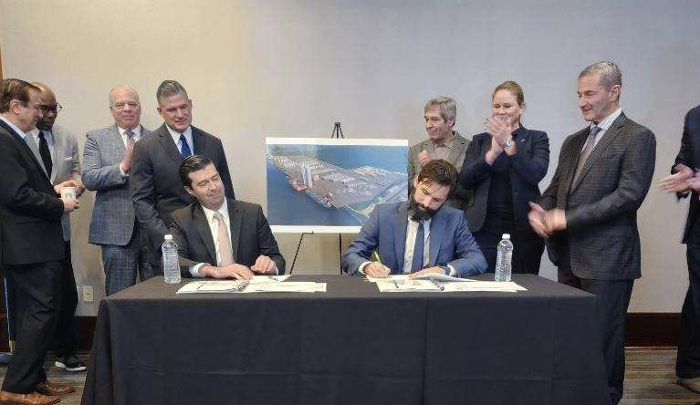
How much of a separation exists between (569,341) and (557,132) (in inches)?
89.4

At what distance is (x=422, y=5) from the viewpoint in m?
3.37

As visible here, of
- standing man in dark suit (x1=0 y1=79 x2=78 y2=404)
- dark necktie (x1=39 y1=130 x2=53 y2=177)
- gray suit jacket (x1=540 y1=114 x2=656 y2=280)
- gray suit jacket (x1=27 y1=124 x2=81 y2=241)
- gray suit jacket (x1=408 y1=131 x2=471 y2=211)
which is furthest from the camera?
gray suit jacket (x1=27 y1=124 x2=81 y2=241)

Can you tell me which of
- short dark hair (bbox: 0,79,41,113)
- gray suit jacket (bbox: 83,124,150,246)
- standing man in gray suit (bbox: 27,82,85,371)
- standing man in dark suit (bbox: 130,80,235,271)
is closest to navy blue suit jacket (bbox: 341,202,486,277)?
standing man in dark suit (bbox: 130,80,235,271)

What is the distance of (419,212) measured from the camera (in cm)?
213

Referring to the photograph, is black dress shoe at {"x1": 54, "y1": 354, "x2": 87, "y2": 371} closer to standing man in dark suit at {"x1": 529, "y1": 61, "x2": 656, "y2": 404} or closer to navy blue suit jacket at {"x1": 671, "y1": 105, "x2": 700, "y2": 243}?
standing man in dark suit at {"x1": 529, "y1": 61, "x2": 656, "y2": 404}

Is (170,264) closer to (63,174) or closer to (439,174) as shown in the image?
(439,174)

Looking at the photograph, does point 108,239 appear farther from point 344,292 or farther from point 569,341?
point 569,341

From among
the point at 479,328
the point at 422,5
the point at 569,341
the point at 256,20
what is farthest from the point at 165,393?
the point at 422,5

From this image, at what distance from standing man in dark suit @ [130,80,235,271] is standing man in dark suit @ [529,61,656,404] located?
1962mm

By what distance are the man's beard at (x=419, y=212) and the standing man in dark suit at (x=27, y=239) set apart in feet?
5.97

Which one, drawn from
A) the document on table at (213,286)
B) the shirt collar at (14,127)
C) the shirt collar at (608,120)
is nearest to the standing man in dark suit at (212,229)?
the document on table at (213,286)

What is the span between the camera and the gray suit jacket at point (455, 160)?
275 cm

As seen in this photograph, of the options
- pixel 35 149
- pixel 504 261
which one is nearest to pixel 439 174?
pixel 504 261

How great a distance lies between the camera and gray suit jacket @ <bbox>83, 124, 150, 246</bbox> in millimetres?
2881
